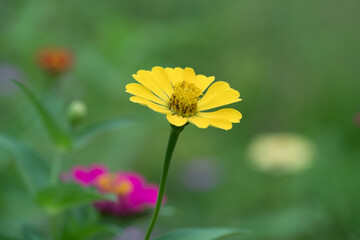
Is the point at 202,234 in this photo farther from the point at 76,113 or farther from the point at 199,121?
the point at 76,113

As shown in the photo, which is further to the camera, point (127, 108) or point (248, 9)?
point (248, 9)

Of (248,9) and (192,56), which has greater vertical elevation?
(248,9)

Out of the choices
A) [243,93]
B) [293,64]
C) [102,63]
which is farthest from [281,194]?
[293,64]

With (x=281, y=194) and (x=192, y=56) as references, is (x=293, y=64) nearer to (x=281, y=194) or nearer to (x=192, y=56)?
(x=192, y=56)

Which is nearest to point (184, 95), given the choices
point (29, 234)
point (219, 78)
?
point (29, 234)

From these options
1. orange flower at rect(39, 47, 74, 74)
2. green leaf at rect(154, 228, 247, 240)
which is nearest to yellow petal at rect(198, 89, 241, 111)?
green leaf at rect(154, 228, 247, 240)

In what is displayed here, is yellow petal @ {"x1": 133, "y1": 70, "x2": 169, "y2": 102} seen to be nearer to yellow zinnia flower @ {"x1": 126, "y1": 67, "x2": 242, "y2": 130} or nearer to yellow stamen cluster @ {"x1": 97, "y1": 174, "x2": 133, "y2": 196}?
yellow zinnia flower @ {"x1": 126, "y1": 67, "x2": 242, "y2": 130}

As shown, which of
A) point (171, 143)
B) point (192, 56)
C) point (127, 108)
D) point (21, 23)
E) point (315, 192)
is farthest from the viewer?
point (192, 56)
